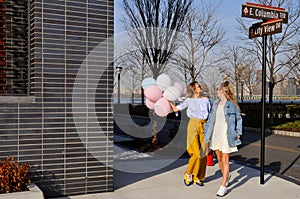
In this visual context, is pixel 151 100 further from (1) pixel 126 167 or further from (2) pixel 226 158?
(1) pixel 126 167

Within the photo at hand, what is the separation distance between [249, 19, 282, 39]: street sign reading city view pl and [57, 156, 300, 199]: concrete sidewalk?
8.65 ft

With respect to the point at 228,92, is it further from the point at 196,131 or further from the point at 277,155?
the point at 277,155

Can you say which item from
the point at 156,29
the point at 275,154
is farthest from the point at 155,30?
the point at 275,154

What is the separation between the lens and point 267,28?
600 centimetres

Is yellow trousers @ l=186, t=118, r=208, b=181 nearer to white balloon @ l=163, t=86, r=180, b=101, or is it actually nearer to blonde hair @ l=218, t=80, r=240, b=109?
white balloon @ l=163, t=86, r=180, b=101

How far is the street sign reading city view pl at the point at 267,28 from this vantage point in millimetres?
5820

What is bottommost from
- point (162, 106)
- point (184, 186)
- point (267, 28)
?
point (184, 186)

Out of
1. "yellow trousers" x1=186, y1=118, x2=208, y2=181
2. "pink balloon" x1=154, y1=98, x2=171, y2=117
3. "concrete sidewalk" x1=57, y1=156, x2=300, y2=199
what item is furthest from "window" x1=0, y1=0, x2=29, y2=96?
"yellow trousers" x1=186, y1=118, x2=208, y2=181

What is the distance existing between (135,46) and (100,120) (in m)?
7.15

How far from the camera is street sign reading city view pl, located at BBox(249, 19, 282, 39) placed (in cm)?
582

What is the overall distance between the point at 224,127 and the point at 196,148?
2.13 feet

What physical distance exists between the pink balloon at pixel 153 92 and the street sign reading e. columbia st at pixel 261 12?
190 centimetres

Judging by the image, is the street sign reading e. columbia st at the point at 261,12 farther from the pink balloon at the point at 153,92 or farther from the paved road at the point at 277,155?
the paved road at the point at 277,155

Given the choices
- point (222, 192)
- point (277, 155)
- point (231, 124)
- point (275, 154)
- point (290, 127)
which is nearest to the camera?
point (222, 192)
